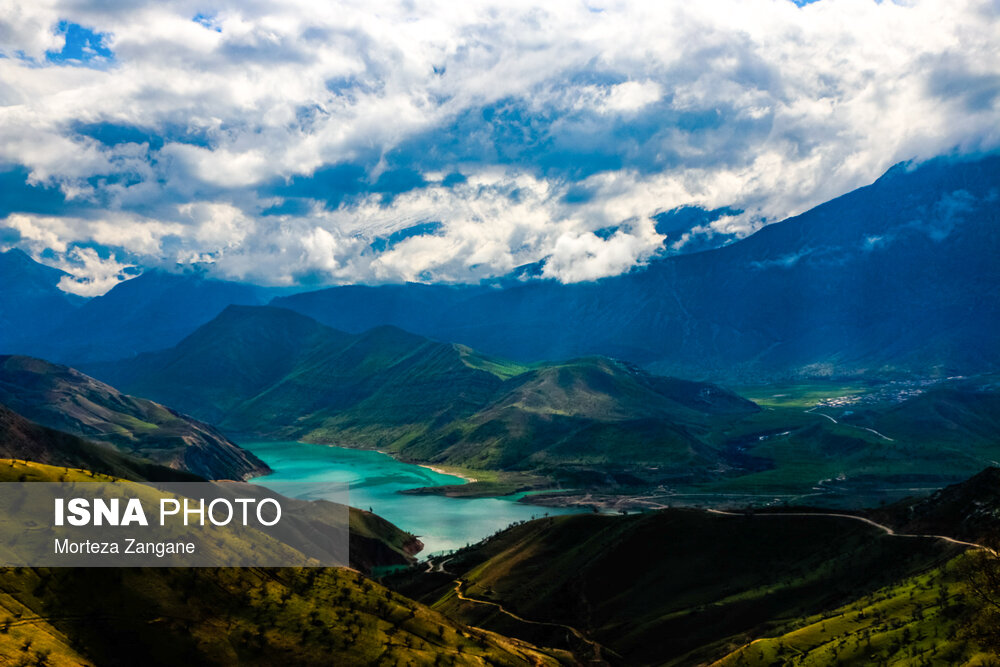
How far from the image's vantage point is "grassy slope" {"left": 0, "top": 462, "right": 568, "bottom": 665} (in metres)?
63.7

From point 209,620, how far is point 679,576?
8176 centimetres

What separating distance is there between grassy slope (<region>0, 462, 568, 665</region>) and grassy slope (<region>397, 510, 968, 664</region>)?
112ft

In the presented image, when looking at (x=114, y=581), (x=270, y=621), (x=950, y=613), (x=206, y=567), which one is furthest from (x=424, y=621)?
(x=950, y=613)

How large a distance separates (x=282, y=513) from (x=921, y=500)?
138560mm

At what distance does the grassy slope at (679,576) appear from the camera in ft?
355

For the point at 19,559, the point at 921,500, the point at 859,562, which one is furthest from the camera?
the point at 921,500

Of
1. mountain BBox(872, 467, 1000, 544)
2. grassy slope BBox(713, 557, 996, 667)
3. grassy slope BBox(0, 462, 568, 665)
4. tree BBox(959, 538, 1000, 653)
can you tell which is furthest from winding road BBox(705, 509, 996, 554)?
grassy slope BBox(0, 462, 568, 665)

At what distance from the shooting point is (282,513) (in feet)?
637

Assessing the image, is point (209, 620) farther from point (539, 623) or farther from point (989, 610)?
point (539, 623)

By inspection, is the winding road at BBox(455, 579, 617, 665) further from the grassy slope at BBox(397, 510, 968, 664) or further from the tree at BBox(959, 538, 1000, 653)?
the tree at BBox(959, 538, 1000, 653)

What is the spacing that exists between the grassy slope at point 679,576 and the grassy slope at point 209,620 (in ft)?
112

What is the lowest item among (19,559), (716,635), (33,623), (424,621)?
→ (716,635)

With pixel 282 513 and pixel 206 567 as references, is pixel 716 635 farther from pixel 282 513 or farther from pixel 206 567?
pixel 282 513

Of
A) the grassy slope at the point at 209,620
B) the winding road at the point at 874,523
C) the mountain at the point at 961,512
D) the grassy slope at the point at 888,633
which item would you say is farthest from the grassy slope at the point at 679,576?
the grassy slope at the point at 209,620
